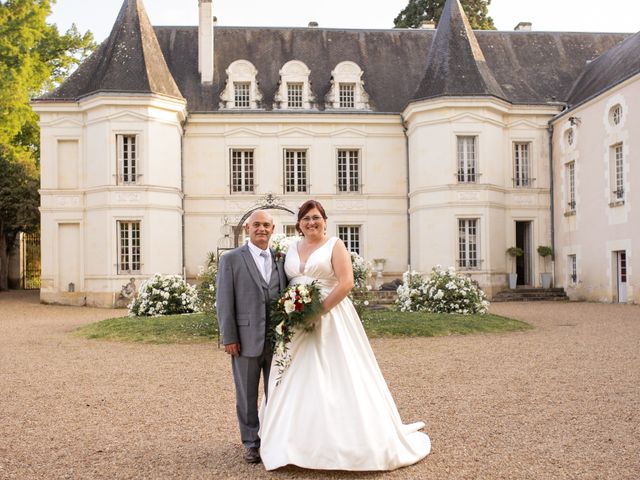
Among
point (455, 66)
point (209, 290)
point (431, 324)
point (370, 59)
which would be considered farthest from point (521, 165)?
point (209, 290)

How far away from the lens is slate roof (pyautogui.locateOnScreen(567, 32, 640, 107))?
2012 centimetres

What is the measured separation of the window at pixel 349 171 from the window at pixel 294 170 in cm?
114

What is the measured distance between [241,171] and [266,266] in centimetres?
1950

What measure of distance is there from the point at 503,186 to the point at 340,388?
1949 cm

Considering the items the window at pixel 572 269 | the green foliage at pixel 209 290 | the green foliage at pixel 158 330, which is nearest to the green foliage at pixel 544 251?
the window at pixel 572 269

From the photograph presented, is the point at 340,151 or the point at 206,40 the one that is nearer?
the point at 340,151

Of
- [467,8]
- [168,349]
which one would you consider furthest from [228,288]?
[467,8]

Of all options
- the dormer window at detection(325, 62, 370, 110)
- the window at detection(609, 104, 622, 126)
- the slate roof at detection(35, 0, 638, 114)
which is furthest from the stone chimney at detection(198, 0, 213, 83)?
the window at detection(609, 104, 622, 126)

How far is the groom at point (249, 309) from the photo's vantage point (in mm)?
4785

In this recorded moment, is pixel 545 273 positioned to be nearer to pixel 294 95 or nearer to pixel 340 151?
pixel 340 151

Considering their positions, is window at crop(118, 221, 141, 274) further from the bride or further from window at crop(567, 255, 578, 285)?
the bride

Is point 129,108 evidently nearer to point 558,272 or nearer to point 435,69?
point 435,69

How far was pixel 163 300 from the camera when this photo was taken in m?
14.7

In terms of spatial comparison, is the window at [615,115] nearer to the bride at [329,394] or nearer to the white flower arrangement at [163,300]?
the white flower arrangement at [163,300]
